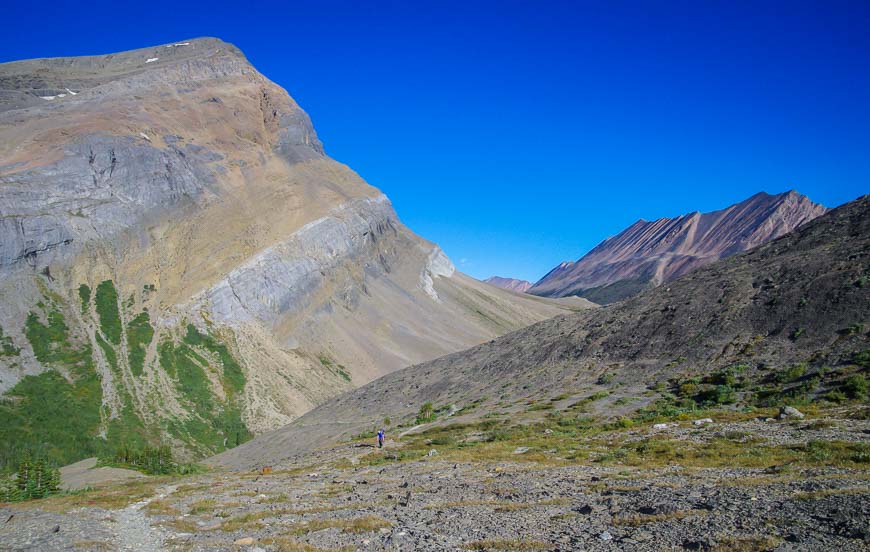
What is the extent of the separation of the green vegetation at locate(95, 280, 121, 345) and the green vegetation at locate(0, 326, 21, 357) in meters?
12.0

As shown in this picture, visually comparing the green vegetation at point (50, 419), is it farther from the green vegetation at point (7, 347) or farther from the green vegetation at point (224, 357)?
the green vegetation at point (224, 357)

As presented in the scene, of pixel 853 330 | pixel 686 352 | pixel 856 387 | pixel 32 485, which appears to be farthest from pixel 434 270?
pixel 856 387

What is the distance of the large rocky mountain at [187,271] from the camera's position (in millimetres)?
72312

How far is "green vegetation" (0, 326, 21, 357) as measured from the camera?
70312mm

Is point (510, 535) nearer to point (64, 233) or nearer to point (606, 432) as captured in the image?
point (606, 432)

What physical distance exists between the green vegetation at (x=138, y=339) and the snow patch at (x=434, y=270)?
77288mm

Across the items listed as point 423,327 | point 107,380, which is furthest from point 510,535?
point 423,327

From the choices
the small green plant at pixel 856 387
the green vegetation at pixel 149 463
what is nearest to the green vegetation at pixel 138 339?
the green vegetation at pixel 149 463

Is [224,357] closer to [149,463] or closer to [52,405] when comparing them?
[52,405]

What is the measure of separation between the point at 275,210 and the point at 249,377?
4991 centimetres

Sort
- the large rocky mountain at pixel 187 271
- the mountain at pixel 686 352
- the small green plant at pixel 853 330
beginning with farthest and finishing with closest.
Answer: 1. the large rocky mountain at pixel 187 271
2. the mountain at pixel 686 352
3. the small green plant at pixel 853 330

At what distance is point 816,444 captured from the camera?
18.2 meters

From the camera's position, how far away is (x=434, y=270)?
536ft

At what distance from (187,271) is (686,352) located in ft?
303
